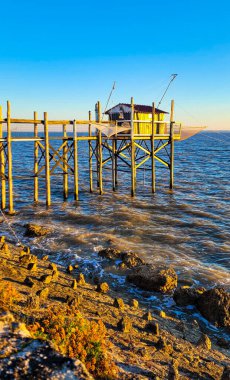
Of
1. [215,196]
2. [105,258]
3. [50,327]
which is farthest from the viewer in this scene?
[215,196]

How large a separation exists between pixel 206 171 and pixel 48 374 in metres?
40.5

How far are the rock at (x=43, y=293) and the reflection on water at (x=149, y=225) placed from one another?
4.06m

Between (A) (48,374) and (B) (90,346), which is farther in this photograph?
(B) (90,346)

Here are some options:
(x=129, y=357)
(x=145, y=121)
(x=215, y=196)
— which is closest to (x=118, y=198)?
(x=145, y=121)

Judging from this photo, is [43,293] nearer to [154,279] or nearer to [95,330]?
[95,330]

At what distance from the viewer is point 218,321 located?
8.43m

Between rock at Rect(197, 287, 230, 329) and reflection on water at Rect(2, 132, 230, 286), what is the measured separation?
6.88 feet

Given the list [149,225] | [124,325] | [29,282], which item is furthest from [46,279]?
[149,225]

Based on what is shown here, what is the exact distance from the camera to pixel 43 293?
8031 mm

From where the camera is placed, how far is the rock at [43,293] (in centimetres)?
796

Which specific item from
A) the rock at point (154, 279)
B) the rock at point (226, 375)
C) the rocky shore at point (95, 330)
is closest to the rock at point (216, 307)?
the rocky shore at point (95, 330)

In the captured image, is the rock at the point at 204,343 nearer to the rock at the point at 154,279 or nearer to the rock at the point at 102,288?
the rock at the point at 154,279

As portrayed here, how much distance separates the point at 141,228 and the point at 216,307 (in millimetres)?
8389

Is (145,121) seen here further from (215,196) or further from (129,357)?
(129,357)
